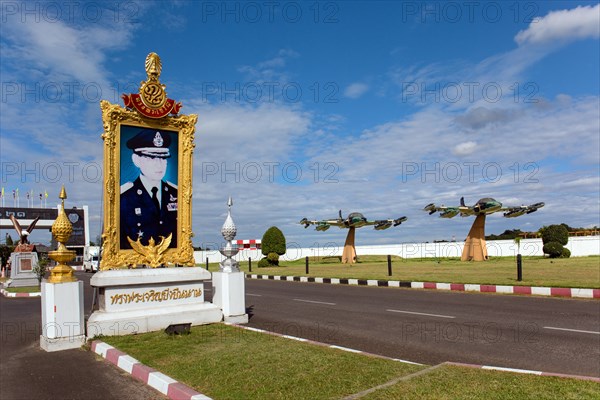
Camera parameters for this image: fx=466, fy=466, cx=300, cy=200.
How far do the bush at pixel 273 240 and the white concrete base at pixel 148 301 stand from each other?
26886mm

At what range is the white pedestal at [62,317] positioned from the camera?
7.54 metres

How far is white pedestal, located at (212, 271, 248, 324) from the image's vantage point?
378 inches

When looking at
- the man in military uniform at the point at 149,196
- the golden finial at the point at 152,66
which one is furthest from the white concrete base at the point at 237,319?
the golden finial at the point at 152,66

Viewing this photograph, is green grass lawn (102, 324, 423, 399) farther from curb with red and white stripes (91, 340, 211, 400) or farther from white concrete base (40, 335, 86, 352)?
white concrete base (40, 335, 86, 352)

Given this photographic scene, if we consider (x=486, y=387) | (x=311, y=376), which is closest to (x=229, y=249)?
(x=311, y=376)

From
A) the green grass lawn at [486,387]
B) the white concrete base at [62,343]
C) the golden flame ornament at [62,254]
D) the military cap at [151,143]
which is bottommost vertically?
the white concrete base at [62,343]

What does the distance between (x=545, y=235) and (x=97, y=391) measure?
32.5 meters

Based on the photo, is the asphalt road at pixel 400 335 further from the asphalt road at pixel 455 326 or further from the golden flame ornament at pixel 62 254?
the golden flame ornament at pixel 62 254

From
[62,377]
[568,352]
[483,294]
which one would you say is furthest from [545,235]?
[62,377]

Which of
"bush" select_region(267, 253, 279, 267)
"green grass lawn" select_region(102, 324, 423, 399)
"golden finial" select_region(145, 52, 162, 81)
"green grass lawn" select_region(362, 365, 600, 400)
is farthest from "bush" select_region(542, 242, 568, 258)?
"golden finial" select_region(145, 52, 162, 81)

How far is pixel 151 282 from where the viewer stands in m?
8.79

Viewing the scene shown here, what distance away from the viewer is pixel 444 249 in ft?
135

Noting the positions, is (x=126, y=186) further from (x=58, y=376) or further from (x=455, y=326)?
(x=455, y=326)

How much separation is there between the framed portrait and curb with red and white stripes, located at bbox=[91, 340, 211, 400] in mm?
2006
